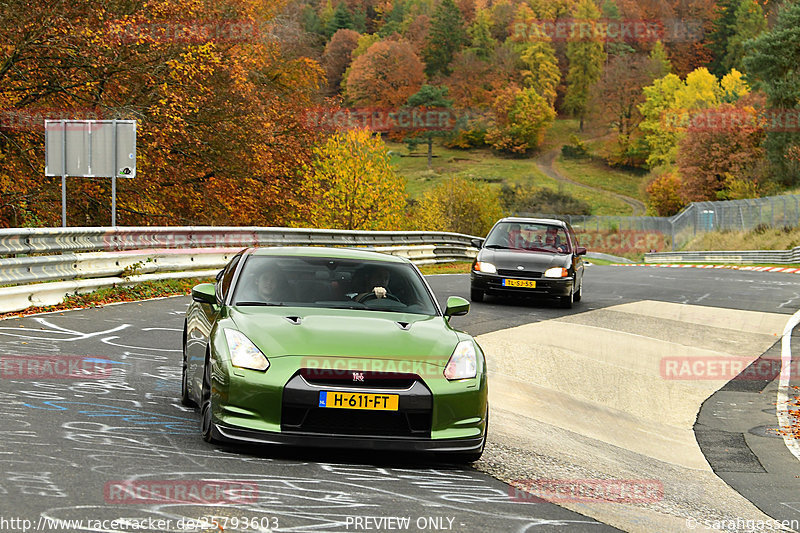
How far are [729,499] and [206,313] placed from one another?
4005 mm

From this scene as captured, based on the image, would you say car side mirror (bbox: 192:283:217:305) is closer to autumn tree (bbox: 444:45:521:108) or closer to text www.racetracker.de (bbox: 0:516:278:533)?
text www.racetracker.de (bbox: 0:516:278:533)

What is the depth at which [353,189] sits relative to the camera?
56344 millimetres

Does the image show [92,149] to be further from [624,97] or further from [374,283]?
[624,97]

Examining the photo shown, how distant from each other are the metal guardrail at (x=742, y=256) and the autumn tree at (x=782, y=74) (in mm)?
19230

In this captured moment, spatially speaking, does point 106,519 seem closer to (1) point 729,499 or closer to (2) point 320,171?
(1) point 729,499

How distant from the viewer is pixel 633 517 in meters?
5.90

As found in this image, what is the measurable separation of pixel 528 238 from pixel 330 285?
12966 millimetres

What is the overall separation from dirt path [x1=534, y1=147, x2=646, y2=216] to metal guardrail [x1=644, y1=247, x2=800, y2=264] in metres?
57.7

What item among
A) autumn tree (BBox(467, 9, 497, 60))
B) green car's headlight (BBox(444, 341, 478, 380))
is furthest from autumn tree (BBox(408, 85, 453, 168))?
green car's headlight (BBox(444, 341, 478, 380))

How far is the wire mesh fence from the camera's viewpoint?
57.3 meters

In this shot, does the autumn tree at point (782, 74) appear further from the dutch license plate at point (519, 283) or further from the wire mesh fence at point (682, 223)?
the dutch license plate at point (519, 283)

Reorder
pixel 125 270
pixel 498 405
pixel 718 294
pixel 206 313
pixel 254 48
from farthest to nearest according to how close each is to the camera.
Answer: pixel 254 48 < pixel 718 294 < pixel 125 270 < pixel 498 405 < pixel 206 313

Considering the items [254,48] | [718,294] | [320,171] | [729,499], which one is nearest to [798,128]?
[320,171]

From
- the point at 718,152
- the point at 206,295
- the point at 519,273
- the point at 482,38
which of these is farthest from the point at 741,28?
the point at 206,295
